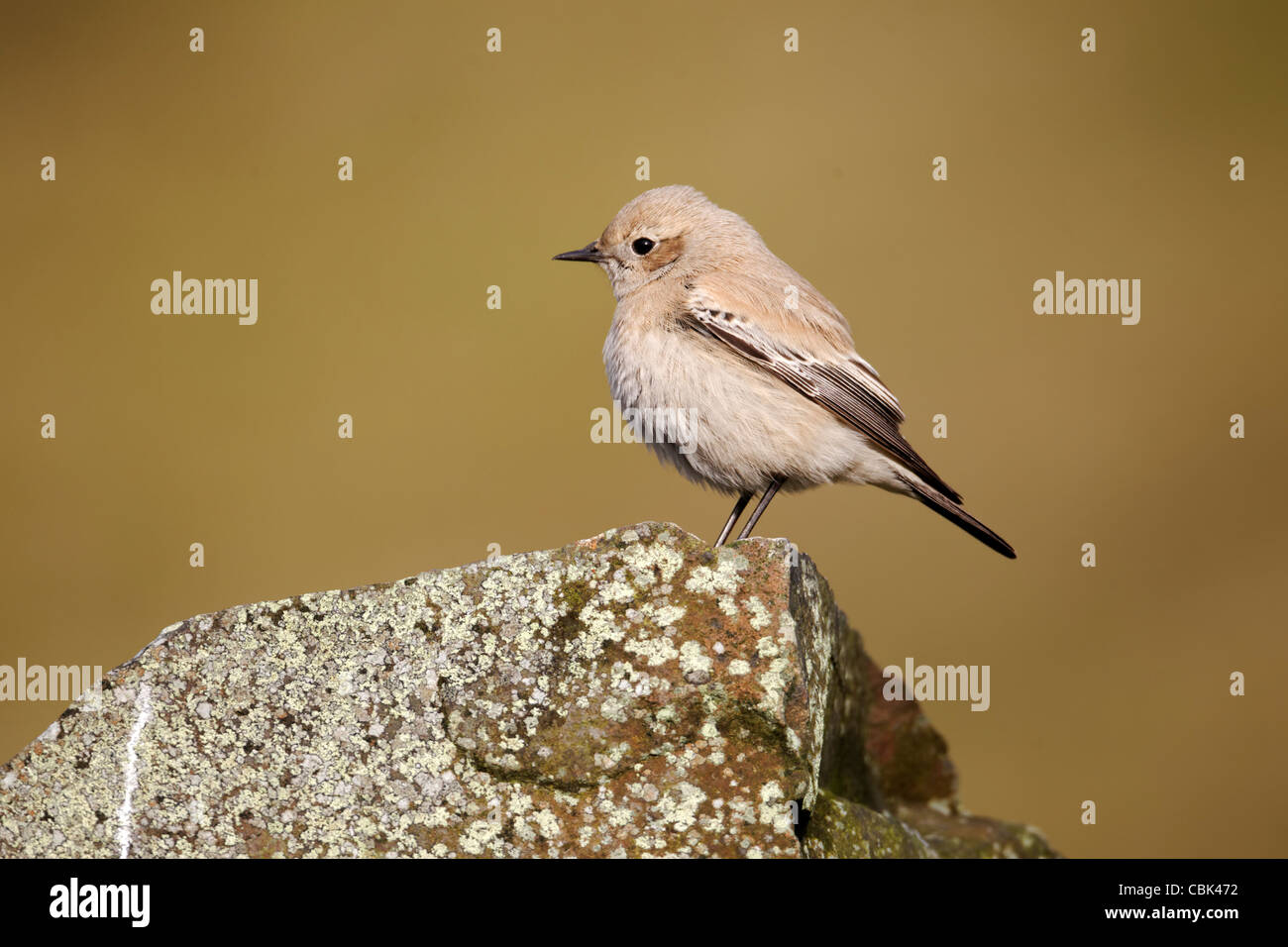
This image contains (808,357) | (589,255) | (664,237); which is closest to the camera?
(808,357)

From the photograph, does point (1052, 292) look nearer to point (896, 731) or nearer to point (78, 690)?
point (896, 731)

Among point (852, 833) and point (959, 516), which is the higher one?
point (959, 516)

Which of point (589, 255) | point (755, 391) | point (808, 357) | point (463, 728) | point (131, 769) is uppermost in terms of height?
point (589, 255)

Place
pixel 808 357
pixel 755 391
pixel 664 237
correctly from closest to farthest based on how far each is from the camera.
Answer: pixel 755 391 → pixel 808 357 → pixel 664 237

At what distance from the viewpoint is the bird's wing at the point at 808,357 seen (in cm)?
647

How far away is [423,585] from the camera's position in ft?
15.2

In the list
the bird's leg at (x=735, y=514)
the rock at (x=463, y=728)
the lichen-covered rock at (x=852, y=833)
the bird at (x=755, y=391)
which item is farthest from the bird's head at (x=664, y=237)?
the lichen-covered rock at (x=852, y=833)

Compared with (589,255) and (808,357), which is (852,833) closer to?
(808,357)

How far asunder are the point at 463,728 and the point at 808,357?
318 centimetres

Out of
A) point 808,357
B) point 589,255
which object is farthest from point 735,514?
point 589,255

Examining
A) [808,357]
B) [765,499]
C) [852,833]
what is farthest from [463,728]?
[808,357]

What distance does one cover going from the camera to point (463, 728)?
4441 millimetres

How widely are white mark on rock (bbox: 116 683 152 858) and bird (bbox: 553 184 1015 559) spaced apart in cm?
309

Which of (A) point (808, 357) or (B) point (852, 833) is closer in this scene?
(B) point (852, 833)
